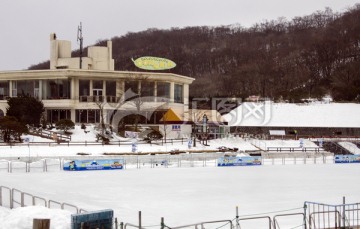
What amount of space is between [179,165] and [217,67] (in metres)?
90.8

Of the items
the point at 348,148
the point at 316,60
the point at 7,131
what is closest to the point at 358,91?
the point at 348,148

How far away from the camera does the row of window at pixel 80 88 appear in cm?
5484

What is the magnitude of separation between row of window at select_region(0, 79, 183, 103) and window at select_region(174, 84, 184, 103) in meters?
1.45

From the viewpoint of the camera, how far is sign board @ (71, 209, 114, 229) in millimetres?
10562

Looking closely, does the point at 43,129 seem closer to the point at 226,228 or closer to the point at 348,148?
the point at 348,148

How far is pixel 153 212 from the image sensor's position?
16.0 metres

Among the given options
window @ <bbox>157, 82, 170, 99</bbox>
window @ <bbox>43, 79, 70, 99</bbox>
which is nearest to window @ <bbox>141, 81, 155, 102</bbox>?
window @ <bbox>157, 82, 170, 99</bbox>

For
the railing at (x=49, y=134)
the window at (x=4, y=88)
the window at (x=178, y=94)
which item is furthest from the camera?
the window at (x=178, y=94)

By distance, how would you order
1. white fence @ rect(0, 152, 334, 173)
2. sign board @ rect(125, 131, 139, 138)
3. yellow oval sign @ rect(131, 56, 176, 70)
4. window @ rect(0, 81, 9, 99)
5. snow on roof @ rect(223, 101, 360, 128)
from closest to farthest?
white fence @ rect(0, 152, 334, 173), sign board @ rect(125, 131, 139, 138), snow on roof @ rect(223, 101, 360, 128), window @ rect(0, 81, 9, 99), yellow oval sign @ rect(131, 56, 176, 70)

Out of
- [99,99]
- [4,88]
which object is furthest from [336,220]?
[4,88]

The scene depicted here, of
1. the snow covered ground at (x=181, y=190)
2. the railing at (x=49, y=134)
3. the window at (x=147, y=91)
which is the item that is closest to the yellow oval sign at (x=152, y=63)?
the window at (x=147, y=91)

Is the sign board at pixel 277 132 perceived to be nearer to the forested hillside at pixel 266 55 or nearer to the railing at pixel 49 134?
the forested hillside at pixel 266 55

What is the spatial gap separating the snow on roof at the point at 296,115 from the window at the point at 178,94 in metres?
5.96

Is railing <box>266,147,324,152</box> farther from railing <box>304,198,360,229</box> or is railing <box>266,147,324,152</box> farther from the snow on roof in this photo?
railing <box>304,198,360,229</box>
